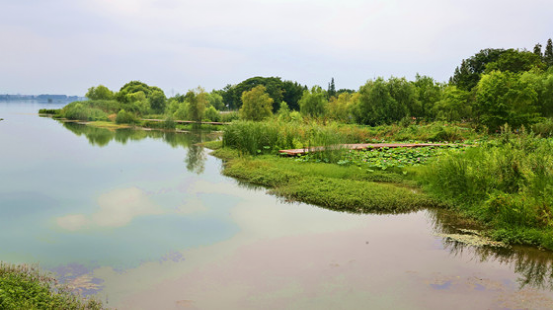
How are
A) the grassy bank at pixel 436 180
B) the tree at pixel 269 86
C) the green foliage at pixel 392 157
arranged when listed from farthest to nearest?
the tree at pixel 269 86 < the green foliage at pixel 392 157 < the grassy bank at pixel 436 180

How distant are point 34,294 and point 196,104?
31.2 metres

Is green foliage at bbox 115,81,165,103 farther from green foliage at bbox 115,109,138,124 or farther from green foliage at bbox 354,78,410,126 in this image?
green foliage at bbox 354,78,410,126

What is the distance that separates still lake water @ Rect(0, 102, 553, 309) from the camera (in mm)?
4727

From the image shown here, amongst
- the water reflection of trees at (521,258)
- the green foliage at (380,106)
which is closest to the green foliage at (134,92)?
the green foliage at (380,106)

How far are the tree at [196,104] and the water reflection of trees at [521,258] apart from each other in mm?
29929

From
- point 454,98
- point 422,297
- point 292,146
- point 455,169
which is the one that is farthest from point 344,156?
point 454,98

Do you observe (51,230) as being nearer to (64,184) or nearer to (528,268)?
(64,184)

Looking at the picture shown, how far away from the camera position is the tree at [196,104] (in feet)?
112

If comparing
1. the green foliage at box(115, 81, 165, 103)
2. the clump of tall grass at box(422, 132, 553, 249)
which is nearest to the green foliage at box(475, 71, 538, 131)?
the clump of tall grass at box(422, 132, 553, 249)

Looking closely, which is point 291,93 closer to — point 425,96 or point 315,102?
point 315,102

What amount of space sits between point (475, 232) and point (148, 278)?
18.4 feet

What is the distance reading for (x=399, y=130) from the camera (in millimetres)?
18469

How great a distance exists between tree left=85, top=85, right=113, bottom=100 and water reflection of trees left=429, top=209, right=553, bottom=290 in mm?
52879

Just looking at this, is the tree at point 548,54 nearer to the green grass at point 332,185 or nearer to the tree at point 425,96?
the tree at point 425,96
